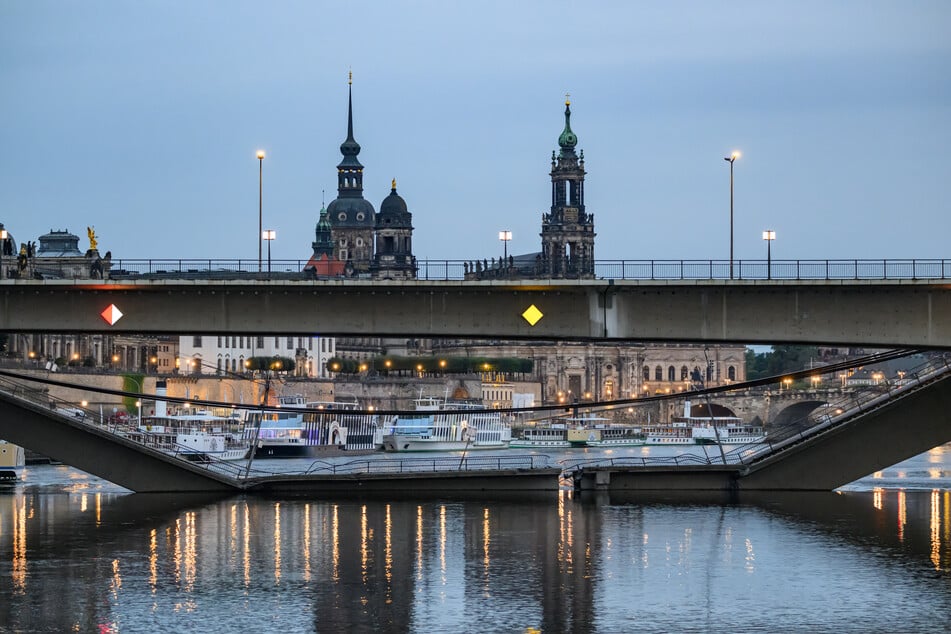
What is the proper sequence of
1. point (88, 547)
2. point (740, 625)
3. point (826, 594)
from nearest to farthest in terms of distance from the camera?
point (740, 625) → point (826, 594) → point (88, 547)

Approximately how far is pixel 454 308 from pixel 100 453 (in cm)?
1909

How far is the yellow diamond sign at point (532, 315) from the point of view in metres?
61.7

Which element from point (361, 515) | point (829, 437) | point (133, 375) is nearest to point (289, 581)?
point (361, 515)

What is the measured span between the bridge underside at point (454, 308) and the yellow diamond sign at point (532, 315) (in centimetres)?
12

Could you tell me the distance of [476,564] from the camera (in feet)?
162

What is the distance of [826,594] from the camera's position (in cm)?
4375

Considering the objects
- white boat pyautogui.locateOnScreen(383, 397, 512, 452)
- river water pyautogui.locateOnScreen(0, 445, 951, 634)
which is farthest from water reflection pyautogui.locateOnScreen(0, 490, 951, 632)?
white boat pyautogui.locateOnScreen(383, 397, 512, 452)

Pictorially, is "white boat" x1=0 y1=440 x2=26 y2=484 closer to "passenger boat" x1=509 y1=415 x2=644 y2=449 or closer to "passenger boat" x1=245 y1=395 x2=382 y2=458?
"passenger boat" x1=245 y1=395 x2=382 y2=458

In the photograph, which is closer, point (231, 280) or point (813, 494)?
point (231, 280)

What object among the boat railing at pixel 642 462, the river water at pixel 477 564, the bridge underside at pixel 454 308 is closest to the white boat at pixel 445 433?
the boat railing at pixel 642 462

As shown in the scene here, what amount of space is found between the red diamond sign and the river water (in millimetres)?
7466

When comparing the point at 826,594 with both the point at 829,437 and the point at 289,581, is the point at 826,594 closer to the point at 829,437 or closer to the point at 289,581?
the point at 289,581

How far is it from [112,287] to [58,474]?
1643 inches

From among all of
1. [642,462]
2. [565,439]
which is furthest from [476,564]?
[565,439]
